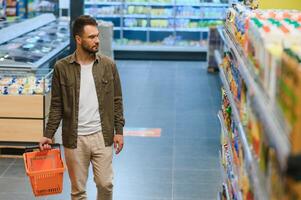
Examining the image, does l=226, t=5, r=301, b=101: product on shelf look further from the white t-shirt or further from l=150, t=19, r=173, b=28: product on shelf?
l=150, t=19, r=173, b=28: product on shelf

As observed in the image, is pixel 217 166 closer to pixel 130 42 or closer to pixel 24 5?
pixel 24 5

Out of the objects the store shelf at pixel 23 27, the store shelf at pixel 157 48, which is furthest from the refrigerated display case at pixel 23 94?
the store shelf at pixel 157 48

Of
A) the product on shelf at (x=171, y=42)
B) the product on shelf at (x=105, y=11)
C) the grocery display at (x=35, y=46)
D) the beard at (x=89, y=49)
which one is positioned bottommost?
the product on shelf at (x=171, y=42)

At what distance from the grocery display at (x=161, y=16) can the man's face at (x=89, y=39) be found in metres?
11.3

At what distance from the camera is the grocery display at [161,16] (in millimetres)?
15961

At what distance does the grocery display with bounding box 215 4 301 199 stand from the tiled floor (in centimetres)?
293

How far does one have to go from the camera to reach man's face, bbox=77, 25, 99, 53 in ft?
14.7

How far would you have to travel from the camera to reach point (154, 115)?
9.76m

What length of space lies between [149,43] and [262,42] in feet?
44.2

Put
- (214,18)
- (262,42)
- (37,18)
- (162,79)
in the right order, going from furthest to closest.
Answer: (214,18)
(162,79)
(37,18)
(262,42)

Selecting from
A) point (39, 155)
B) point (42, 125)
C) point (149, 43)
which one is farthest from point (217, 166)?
point (149, 43)

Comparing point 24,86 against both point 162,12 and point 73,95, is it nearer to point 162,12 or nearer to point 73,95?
point 73,95

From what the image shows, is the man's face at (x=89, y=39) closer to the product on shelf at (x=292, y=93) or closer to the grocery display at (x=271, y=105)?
the grocery display at (x=271, y=105)

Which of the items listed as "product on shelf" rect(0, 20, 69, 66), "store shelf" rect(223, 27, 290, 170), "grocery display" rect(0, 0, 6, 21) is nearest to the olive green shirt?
"store shelf" rect(223, 27, 290, 170)
